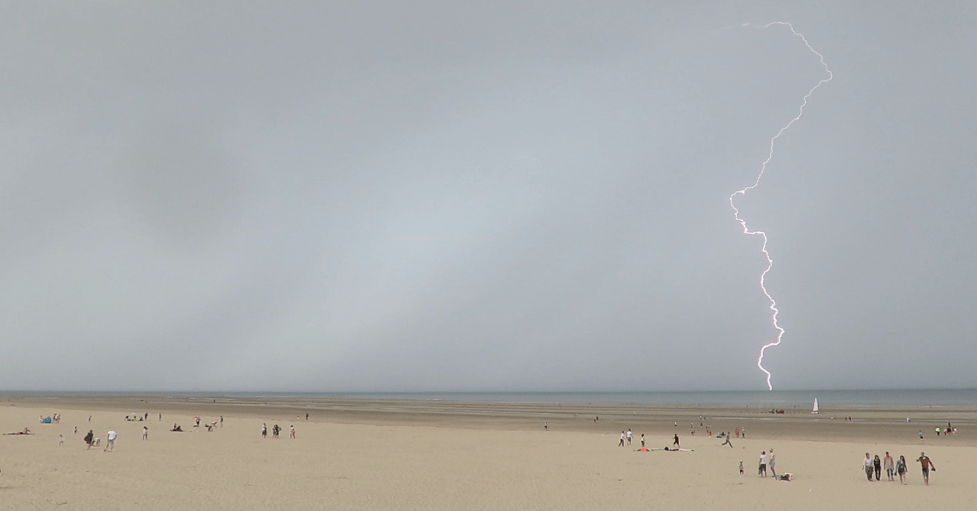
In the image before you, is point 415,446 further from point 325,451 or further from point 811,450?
point 811,450

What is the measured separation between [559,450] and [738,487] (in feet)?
50.8

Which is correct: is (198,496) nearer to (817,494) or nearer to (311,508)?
(311,508)

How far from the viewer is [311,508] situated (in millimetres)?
20062

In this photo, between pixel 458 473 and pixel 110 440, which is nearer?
pixel 458 473

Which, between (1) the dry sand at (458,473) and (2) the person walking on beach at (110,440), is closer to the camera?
(1) the dry sand at (458,473)

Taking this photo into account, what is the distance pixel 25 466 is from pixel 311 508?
18462 millimetres

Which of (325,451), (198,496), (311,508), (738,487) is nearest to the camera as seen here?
(311,508)

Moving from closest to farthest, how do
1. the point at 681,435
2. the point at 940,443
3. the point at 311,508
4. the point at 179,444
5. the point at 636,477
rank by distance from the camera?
the point at 311,508 < the point at 636,477 < the point at 179,444 < the point at 940,443 < the point at 681,435

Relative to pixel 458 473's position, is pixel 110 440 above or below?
above

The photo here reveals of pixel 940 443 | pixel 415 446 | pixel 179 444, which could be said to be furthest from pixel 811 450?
pixel 179 444

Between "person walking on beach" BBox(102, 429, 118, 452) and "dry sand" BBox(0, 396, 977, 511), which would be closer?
"dry sand" BBox(0, 396, 977, 511)

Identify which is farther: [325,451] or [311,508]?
[325,451]

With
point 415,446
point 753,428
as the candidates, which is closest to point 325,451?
point 415,446

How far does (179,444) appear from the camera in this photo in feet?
Result: 135
